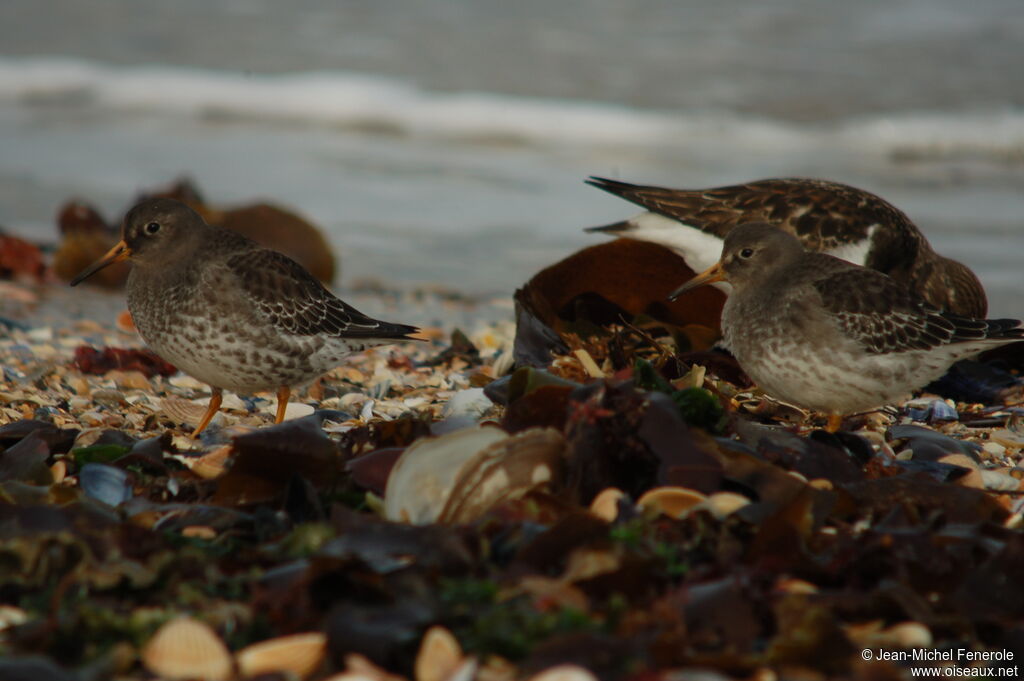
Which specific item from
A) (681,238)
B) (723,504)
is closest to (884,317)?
(681,238)

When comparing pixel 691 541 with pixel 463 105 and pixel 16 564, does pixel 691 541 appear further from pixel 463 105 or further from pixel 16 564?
pixel 463 105

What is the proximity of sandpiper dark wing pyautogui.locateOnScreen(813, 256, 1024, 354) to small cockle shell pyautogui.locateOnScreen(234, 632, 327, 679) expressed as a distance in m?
2.78

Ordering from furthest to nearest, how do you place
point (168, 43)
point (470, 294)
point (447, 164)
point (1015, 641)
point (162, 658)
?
point (168, 43), point (447, 164), point (470, 294), point (1015, 641), point (162, 658)

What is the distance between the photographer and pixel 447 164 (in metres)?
11.7

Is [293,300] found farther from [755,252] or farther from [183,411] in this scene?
[755,252]

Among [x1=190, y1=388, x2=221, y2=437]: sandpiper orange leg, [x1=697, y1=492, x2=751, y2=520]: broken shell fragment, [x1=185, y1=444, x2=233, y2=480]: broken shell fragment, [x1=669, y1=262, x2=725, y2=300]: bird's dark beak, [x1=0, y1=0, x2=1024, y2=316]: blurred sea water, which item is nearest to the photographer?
[x1=697, y1=492, x2=751, y2=520]: broken shell fragment

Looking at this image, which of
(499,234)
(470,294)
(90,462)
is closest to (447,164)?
(499,234)

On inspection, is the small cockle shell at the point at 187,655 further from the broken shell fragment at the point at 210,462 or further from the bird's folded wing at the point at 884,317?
the bird's folded wing at the point at 884,317

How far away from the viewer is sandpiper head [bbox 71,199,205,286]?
4863 millimetres

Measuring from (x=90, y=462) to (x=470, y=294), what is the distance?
469 cm

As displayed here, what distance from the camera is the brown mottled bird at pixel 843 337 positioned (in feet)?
14.5

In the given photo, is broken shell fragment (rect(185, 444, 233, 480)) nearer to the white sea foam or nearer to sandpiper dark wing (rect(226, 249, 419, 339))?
sandpiper dark wing (rect(226, 249, 419, 339))

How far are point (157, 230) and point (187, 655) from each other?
2939 mm

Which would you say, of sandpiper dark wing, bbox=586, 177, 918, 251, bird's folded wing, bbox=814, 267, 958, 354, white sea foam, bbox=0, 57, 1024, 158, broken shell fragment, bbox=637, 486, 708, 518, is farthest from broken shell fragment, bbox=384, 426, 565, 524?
white sea foam, bbox=0, 57, 1024, 158
